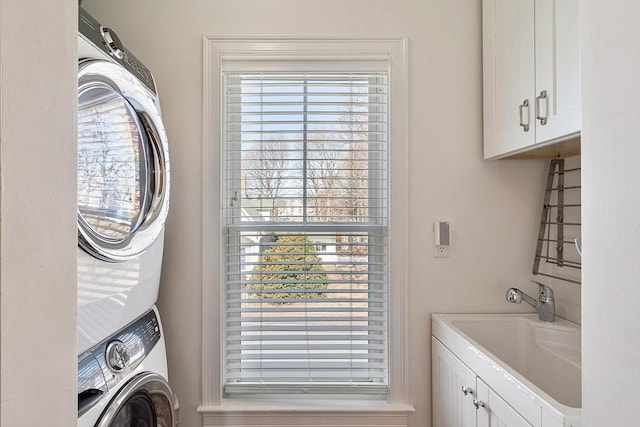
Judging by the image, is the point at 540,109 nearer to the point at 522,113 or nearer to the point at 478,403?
the point at 522,113

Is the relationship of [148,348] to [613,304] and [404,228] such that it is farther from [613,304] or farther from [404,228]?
[613,304]

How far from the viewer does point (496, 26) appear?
5.23 ft

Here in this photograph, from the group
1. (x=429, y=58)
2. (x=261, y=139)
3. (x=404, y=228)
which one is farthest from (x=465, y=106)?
(x=261, y=139)

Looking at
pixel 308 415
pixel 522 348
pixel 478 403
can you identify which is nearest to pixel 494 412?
pixel 478 403

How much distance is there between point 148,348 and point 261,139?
3.34 ft

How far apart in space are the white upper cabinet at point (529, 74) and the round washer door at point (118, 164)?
137 cm

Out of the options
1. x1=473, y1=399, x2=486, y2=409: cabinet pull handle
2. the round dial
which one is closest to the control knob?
the round dial

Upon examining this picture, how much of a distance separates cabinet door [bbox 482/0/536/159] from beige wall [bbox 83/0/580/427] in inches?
3.2

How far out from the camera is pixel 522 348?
1.65 m

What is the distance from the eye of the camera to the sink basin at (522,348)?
1295 mm

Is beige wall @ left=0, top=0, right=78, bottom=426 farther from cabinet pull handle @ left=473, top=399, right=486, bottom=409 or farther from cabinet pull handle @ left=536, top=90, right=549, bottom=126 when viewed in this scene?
cabinet pull handle @ left=536, top=90, right=549, bottom=126

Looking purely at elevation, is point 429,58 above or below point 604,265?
above

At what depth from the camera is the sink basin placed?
4.25 feet

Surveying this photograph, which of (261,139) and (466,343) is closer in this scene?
(466,343)
